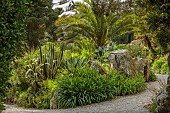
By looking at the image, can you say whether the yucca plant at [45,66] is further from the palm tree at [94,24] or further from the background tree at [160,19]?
the palm tree at [94,24]

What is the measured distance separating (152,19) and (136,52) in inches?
270

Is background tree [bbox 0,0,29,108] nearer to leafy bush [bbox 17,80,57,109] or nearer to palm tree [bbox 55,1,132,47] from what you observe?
leafy bush [bbox 17,80,57,109]

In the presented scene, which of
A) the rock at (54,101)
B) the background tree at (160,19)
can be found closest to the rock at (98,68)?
the rock at (54,101)

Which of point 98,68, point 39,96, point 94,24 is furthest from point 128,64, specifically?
point 94,24

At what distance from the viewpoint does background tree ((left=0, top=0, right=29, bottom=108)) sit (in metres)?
3.92

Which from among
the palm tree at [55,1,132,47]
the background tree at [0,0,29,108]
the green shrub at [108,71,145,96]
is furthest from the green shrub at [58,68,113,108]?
the palm tree at [55,1,132,47]

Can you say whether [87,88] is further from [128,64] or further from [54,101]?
[128,64]

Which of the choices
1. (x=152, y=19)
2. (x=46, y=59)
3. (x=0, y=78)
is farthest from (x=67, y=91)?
(x=0, y=78)

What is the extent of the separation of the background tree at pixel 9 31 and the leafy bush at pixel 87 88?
3.92 m

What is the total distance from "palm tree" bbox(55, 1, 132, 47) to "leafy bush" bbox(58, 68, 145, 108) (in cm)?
856

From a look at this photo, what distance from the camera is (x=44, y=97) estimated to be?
879 cm

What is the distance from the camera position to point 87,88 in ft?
26.9

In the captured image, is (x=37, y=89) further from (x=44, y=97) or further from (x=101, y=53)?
(x=101, y=53)

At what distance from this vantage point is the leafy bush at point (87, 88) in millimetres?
8094
